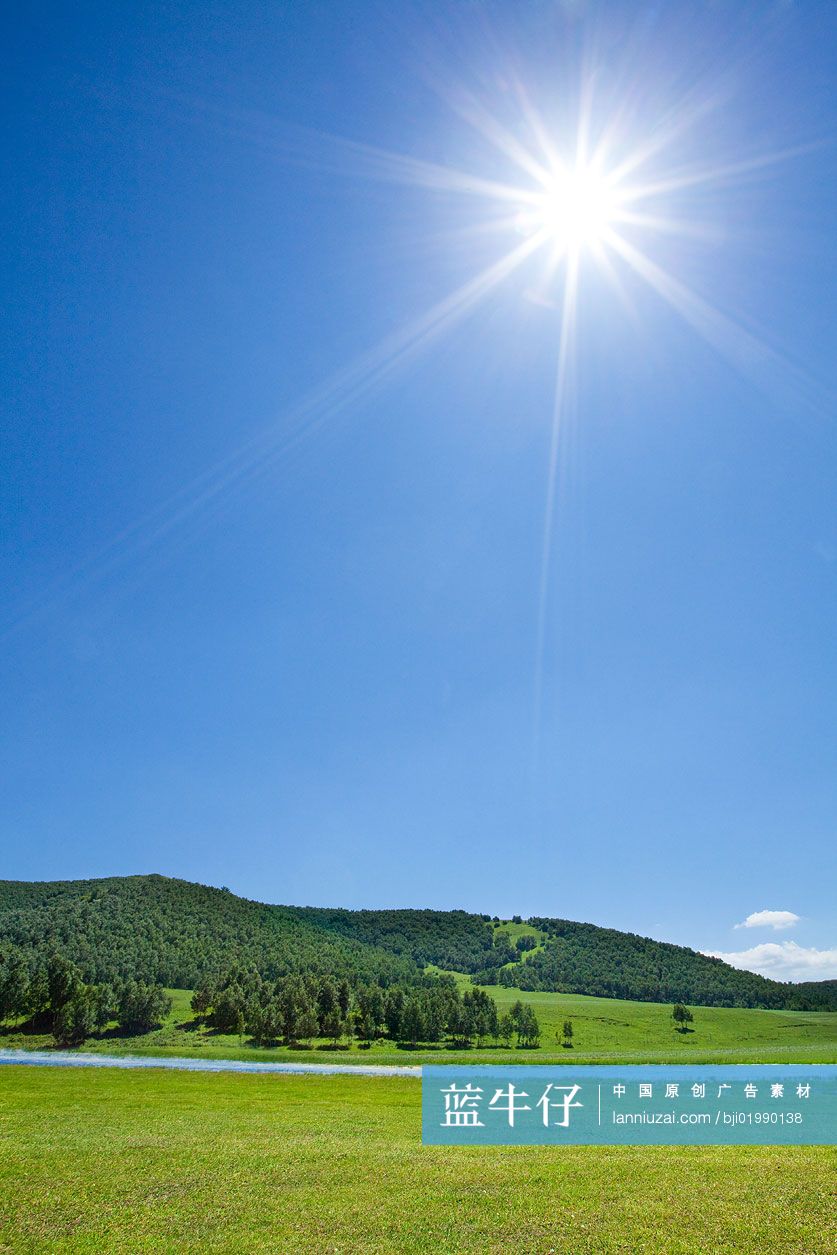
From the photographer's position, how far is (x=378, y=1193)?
22000mm

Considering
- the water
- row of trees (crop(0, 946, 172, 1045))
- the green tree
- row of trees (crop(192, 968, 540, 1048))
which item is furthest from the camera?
the green tree

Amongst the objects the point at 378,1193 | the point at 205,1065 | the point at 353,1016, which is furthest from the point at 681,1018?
the point at 378,1193

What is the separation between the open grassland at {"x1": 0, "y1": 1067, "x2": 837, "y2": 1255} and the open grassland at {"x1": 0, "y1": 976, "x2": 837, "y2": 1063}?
82257 mm

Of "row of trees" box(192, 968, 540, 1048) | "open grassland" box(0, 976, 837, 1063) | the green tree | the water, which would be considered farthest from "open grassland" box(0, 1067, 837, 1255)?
the green tree

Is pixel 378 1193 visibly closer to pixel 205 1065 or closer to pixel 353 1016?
pixel 205 1065

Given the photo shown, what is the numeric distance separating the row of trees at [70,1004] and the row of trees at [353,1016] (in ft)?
51.3

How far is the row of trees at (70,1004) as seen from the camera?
121 metres

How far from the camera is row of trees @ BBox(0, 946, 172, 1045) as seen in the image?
121 meters

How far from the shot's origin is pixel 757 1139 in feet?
99.4

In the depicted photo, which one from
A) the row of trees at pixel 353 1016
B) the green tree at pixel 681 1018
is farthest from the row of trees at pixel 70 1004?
the green tree at pixel 681 1018

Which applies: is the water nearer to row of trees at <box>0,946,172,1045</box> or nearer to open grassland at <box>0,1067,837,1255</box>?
Result: row of trees at <box>0,946,172,1045</box>

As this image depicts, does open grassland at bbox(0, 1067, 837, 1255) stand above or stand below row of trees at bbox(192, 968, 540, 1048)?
above

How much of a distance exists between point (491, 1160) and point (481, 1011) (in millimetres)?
146073

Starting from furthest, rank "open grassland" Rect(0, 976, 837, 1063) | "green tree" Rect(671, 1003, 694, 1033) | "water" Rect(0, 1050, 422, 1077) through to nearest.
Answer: "green tree" Rect(671, 1003, 694, 1033) → "open grassland" Rect(0, 976, 837, 1063) → "water" Rect(0, 1050, 422, 1077)
